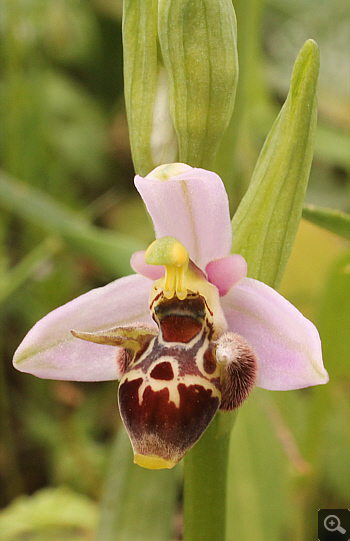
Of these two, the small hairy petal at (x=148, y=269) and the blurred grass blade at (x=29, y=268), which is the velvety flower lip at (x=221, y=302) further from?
the blurred grass blade at (x=29, y=268)

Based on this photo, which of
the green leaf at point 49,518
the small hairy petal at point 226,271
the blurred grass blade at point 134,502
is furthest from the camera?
the green leaf at point 49,518

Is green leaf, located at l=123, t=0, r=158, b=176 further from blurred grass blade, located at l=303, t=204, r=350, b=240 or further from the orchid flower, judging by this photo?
blurred grass blade, located at l=303, t=204, r=350, b=240

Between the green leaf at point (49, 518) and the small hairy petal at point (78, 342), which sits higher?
the small hairy petal at point (78, 342)

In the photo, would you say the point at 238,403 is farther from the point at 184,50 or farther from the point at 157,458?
the point at 184,50

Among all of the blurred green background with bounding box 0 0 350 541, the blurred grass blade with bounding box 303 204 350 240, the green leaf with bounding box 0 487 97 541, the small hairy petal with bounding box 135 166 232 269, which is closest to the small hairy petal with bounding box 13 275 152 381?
the small hairy petal with bounding box 135 166 232 269

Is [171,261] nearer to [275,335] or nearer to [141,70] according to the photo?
[275,335]

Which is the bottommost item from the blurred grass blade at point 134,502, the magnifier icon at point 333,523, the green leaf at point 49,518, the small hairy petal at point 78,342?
the green leaf at point 49,518

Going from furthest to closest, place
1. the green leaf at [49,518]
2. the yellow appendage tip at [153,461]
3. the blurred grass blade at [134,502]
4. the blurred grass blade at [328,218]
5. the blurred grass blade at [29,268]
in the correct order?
the blurred grass blade at [29,268] → the green leaf at [49,518] → the blurred grass blade at [134,502] → the blurred grass blade at [328,218] → the yellow appendage tip at [153,461]

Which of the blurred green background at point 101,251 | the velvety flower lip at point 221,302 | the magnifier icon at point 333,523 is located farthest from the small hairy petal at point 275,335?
the magnifier icon at point 333,523
